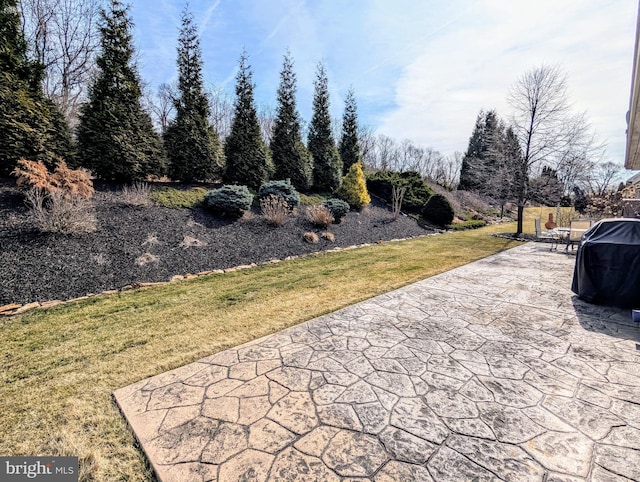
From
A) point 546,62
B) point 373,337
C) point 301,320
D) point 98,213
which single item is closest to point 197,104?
point 98,213

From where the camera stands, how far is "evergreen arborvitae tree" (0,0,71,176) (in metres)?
5.57

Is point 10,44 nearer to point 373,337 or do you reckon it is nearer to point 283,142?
point 283,142

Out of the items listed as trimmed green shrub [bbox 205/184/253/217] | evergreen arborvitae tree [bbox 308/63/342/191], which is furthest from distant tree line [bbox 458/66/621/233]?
trimmed green shrub [bbox 205/184/253/217]

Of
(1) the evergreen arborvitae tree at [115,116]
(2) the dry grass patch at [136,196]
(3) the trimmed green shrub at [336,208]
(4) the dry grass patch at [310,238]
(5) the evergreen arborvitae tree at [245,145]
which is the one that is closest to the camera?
(2) the dry grass patch at [136,196]

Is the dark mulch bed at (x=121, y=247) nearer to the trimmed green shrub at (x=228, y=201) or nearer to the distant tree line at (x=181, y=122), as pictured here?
the trimmed green shrub at (x=228, y=201)

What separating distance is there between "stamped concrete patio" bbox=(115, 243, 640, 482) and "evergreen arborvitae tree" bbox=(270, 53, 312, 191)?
9407mm

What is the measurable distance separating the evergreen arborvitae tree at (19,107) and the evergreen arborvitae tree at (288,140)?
7012 mm

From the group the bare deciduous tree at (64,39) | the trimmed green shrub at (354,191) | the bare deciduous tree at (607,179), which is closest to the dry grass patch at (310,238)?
the trimmed green shrub at (354,191)

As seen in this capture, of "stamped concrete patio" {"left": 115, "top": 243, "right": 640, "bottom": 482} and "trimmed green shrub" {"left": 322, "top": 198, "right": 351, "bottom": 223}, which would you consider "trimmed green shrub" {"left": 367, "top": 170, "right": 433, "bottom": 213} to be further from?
"stamped concrete patio" {"left": 115, "top": 243, "right": 640, "bottom": 482}

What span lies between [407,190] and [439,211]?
237 centimetres

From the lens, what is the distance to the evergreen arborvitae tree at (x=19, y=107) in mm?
5570

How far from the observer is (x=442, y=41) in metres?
6.70

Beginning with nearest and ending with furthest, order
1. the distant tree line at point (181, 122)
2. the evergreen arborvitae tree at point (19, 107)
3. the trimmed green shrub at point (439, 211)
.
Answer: the evergreen arborvitae tree at point (19, 107) < the distant tree line at point (181, 122) < the trimmed green shrub at point (439, 211)

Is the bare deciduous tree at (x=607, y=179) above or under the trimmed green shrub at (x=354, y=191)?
above
